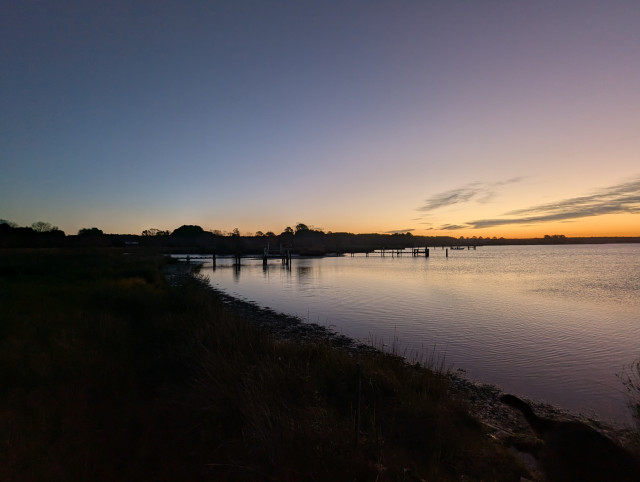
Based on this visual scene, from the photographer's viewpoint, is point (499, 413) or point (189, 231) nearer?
point (499, 413)

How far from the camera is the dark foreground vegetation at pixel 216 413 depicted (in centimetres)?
397

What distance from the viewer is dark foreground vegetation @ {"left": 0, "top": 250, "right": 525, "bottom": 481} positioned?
397 cm

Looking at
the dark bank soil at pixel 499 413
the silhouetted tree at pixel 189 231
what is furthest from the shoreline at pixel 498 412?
the silhouetted tree at pixel 189 231

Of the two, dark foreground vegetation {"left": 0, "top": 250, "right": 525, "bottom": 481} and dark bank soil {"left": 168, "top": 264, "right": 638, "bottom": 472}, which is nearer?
dark foreground vegetation {"left": 0, "top": 250, "right": 525, "bottom": 481}

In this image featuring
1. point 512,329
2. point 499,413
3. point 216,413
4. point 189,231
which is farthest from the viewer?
point 189,231

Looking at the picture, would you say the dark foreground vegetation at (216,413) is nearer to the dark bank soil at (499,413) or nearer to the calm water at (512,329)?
the dark bank soil at (499,413)

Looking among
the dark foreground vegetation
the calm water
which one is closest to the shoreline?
the calm water

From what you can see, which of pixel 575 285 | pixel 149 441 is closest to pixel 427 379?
pixel 149 441

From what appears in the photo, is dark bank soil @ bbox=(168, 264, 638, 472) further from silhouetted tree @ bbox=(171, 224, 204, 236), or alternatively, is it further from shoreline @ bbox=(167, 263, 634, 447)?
silhouetted tree @ bbox=(171, 224, 204, 236)

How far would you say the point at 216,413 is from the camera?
5.23 m

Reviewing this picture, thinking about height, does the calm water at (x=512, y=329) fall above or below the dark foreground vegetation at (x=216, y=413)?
below

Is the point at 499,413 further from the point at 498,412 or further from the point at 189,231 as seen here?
the point at 189,231

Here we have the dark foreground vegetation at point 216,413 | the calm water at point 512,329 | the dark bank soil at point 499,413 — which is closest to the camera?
the dark foreground vegetation at point 216,413

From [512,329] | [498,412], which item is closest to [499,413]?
[498,412]
